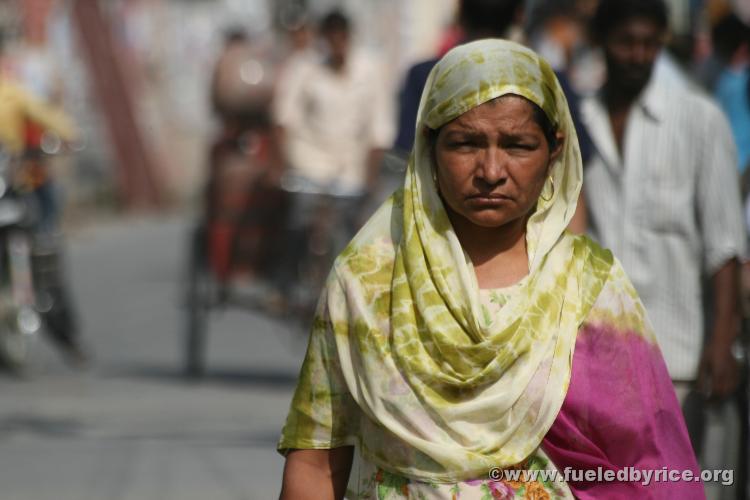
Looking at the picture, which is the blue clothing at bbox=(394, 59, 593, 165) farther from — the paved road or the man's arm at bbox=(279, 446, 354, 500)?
the man's arm at bbox=(279, 446, 354, 500)

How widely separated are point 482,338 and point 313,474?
440 millimetres

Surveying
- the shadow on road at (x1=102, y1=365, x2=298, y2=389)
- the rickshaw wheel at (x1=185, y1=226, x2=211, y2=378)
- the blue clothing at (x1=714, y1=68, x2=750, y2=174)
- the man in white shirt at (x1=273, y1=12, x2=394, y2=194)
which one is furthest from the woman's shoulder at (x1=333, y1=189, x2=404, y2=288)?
the man in white shirt at (x1=273, y1=12, x2=394, y2=194)

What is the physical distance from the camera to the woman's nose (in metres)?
3.23

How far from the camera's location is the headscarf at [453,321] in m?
3.14

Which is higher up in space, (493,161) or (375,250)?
(493,161)

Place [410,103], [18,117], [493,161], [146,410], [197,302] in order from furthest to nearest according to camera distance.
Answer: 1. [18,117]
2. [197,302]
3. [146,410]
4. [410,103]
5. [493,161]

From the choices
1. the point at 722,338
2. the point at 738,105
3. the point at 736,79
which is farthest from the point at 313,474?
the point at 736,79

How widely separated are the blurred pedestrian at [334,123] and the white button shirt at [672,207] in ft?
19.2

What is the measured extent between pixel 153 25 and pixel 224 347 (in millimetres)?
21039

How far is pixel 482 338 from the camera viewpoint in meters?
3.15

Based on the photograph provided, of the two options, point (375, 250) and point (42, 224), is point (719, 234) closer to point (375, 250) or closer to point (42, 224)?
point (375, 250)

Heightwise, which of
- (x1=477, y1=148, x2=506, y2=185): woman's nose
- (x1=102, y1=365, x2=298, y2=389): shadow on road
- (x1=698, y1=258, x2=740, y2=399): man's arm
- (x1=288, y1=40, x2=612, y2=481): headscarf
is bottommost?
(x1=102, y1=365, x2=298, y2=389): shadow on road

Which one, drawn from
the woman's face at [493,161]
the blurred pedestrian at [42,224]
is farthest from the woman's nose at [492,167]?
the blurred pedestrian at [42,224]

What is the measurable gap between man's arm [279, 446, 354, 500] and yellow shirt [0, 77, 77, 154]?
809 cm
